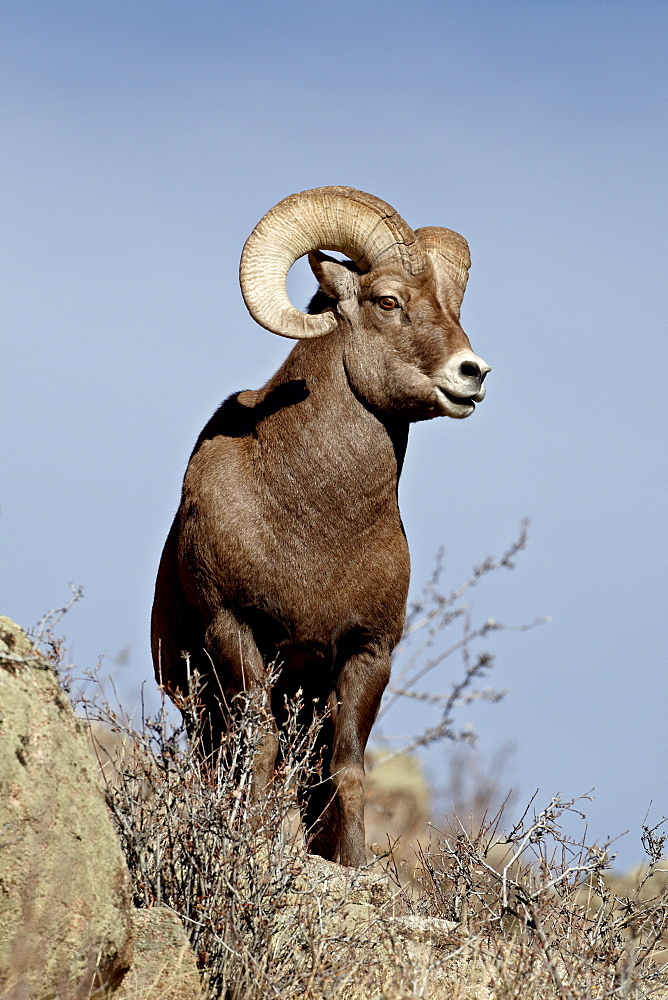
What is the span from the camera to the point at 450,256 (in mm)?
7121

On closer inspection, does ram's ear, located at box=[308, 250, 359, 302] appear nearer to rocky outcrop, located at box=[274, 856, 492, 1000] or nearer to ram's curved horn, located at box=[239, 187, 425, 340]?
ram's curved horn, located at box=[239, 187, 425, 340]

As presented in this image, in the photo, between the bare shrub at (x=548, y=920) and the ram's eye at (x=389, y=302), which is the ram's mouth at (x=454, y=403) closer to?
the ram's eye at (x=389, y=302)

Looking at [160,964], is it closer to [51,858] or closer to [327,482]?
[51,858]

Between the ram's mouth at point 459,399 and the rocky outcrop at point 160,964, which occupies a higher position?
the ram's mouth at point 459,399

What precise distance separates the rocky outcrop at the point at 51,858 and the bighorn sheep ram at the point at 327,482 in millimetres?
2157

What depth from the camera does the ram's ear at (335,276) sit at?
6.88 meters

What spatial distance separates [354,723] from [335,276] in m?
2.30

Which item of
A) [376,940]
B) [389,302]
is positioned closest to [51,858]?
[376,940]

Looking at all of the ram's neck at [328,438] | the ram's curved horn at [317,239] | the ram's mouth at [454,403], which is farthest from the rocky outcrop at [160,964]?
the ram's curved horn at [317,239]

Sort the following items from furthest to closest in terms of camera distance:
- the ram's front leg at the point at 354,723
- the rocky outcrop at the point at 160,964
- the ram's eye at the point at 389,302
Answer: the ram's eye at the point at 389,302
the ram's front leg at the point at 354,723
the rocky outcrop at the point at 160,964

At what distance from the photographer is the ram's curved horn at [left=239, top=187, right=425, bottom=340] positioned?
680cm

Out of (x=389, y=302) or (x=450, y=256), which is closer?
(x=389, y=302)

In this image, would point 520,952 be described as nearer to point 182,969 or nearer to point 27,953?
point 182,969

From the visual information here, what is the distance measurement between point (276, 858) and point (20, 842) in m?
1.18
